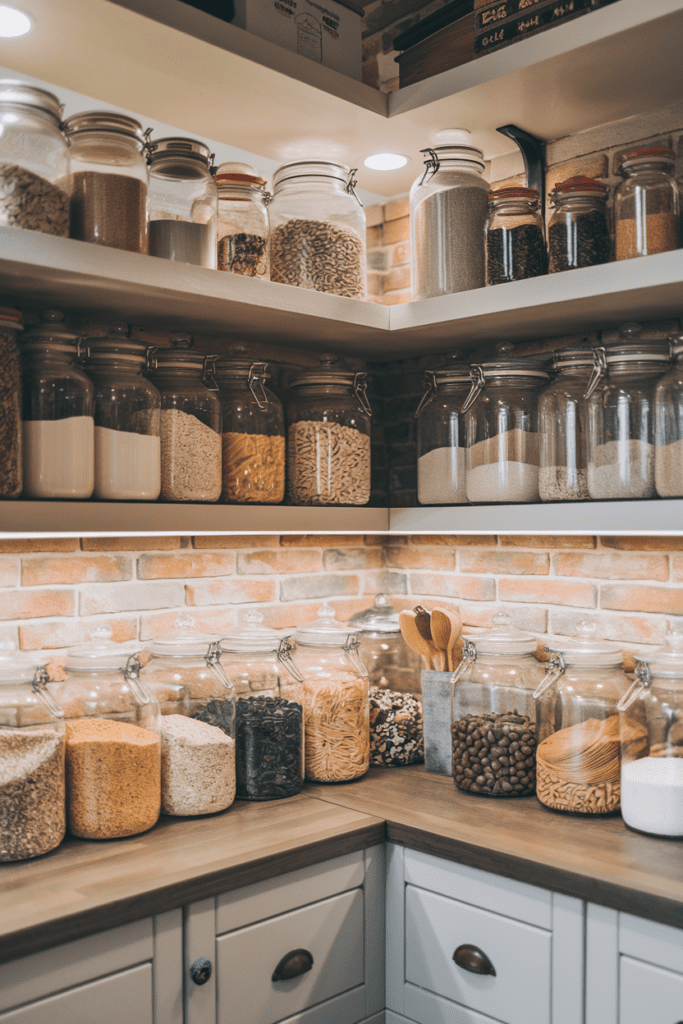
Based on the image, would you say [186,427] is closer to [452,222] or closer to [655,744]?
[452,222]

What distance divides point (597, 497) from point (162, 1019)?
3.61 feet

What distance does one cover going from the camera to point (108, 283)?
142cm

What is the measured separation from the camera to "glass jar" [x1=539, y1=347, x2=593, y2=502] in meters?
1.62

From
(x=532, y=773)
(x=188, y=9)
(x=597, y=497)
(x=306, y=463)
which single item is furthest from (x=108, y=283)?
(x=532, y=773)

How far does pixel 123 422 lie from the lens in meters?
1.51

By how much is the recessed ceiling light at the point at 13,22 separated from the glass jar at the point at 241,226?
43 centimetres

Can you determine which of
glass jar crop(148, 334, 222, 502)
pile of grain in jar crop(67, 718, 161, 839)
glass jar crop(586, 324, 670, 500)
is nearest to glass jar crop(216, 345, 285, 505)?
glass jar crop(148, 334, 222, 502)

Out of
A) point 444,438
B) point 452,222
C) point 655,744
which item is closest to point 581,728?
point 655,744

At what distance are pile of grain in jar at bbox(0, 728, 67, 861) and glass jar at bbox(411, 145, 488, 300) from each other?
1.14 metres

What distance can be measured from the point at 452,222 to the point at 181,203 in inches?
21.9

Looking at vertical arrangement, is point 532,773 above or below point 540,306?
below

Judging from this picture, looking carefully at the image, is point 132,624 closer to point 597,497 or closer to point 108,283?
point 108,283

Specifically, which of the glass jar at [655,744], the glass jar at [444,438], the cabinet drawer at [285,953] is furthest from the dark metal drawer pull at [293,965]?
the glass jar at [444,438]

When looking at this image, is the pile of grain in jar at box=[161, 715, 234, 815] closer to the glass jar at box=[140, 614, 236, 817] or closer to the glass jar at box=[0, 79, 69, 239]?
the glass jar at box=[140, 614, 236, 817]
